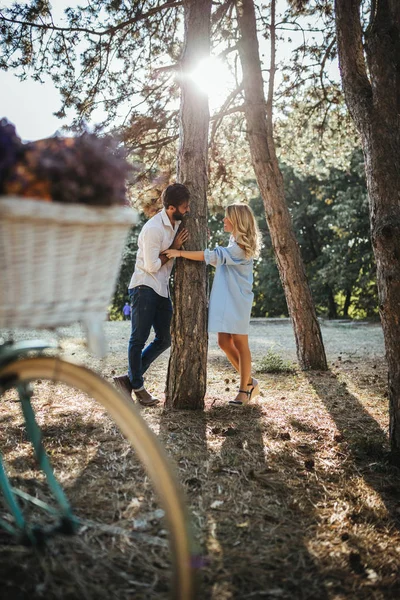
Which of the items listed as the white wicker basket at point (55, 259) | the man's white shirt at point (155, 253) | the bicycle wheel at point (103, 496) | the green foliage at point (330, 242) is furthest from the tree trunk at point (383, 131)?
the green foliage at point (330, 242)

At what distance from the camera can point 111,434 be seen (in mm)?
3885

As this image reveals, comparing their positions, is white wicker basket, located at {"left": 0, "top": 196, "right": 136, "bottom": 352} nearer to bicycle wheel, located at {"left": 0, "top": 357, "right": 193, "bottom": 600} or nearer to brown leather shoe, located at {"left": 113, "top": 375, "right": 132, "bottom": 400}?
bicycle wheel, located at {"left": 0, "top": 357, "right": 193, "bottom": 600}

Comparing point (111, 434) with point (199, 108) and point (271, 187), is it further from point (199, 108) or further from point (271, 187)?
point (271, 187)

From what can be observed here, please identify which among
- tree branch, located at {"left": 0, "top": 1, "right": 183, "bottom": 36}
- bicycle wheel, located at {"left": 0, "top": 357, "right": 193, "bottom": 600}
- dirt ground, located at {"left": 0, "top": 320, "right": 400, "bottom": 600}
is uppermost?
tree branch, located at {"left": 0, "top": 1, "right": 183, "bottom": 36}

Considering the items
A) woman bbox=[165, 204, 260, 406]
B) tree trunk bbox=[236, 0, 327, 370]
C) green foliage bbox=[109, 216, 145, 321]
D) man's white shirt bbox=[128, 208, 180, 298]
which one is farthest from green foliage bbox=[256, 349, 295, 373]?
green foliage bbox=[109, 216, 145, 321]

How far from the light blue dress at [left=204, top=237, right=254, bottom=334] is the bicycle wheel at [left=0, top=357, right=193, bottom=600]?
1.40 m

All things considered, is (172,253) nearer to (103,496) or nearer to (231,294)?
(231,294)

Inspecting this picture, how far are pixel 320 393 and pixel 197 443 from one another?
94.2 inches

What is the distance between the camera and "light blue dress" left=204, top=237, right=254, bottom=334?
468 cm

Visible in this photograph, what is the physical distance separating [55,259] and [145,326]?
3.24m

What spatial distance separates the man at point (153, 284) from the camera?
14.3 ft

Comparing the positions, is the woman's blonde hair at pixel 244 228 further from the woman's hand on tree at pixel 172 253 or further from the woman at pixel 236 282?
the woman's hand on tree at pixel 172 253

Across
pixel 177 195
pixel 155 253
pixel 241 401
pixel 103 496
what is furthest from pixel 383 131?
pixel 103 496

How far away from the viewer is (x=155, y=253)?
4.36m
